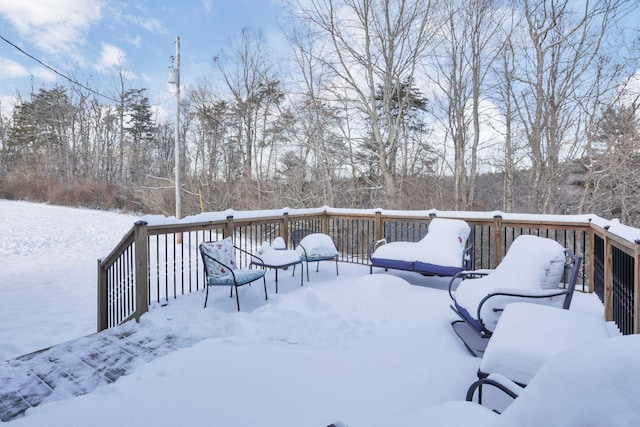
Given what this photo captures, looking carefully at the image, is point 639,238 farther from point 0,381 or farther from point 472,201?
point 472,201

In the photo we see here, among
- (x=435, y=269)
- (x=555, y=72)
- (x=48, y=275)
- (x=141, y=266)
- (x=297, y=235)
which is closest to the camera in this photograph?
(x=141, y=266)

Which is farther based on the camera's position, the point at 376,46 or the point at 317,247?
the point at 376,46

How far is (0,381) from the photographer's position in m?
2.16

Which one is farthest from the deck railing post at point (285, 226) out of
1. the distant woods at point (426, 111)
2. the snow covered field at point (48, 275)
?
the distant woods at point (426, 111)

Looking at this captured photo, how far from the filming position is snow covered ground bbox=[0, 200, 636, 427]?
1.80 m

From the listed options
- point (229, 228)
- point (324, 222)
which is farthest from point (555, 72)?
point (229, 228)

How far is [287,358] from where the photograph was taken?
2.36 m

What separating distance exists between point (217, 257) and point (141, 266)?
0.75 meters

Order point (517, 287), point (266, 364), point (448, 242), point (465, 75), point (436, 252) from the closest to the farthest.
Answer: point (266, 364)
point (517, 287)
point (436, 252)
point (448, 242)
point (465, 75)

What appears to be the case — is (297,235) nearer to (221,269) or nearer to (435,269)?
(221,269)

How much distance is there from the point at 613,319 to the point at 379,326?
6.37 feet

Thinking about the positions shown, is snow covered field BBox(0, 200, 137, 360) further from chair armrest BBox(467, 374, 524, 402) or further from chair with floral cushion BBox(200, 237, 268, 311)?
chair armrest BBox(467, 374, 524, 402)

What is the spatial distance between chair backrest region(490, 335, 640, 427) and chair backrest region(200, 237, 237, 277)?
3.03m

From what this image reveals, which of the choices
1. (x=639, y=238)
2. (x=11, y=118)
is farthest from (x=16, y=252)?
(x=11, y=118)
